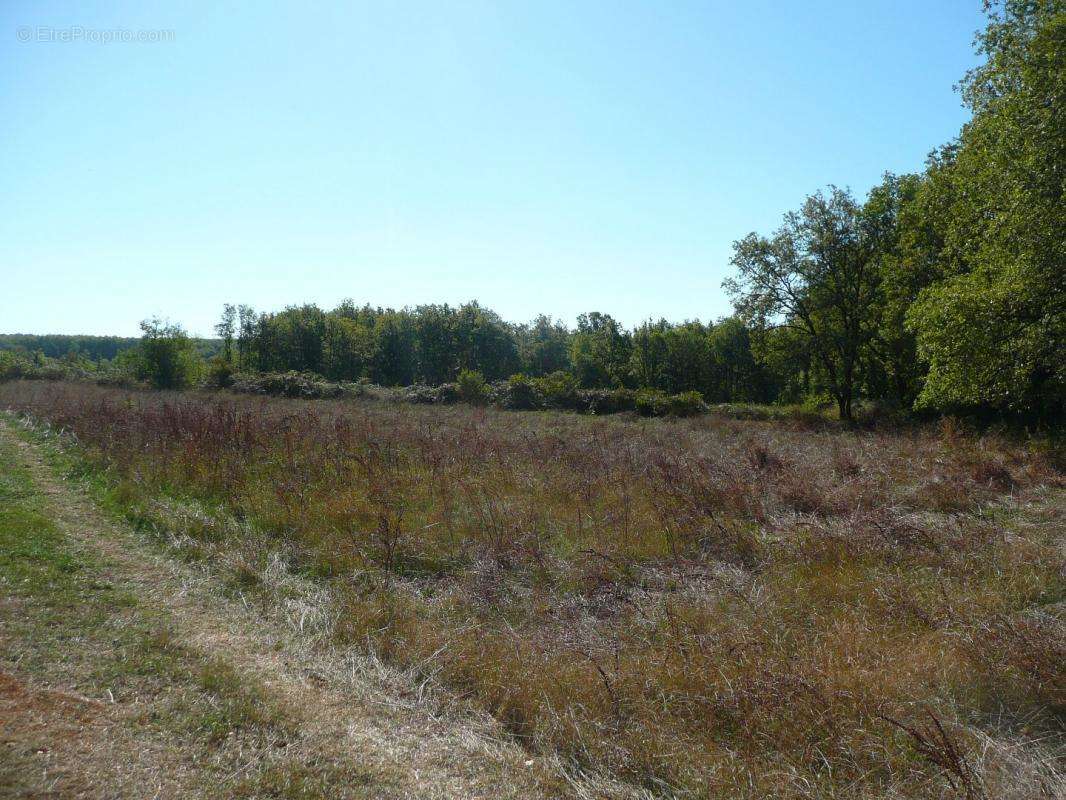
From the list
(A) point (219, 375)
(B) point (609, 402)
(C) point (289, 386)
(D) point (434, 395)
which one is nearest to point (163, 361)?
(A) point (219, 375)

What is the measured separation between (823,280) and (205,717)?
29683 millimetres

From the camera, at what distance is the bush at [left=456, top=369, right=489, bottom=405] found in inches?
1257

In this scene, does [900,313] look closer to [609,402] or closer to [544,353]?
[609,402]

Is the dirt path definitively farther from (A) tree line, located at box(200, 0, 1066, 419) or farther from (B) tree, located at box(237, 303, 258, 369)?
(B) tree, located at box(237, 303, 258, 369)

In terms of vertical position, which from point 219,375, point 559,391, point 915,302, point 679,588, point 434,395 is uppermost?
point 915,302

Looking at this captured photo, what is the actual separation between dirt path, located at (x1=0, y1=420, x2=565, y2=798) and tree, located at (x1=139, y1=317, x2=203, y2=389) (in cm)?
4074

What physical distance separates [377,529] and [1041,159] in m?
15.6

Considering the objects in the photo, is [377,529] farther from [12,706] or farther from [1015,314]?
[1015,314]

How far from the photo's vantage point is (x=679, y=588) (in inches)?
251

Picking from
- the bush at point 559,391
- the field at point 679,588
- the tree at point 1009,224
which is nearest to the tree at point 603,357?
the bush at point 559,391

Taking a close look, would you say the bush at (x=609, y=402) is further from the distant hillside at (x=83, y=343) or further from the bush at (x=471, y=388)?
the distant hillside at (x=83, y=343)

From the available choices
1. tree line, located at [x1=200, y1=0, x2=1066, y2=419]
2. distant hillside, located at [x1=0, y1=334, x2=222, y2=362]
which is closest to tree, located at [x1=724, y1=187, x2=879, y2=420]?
tree line, located at [x1=200, y1=0, x2=1066, y2=419]

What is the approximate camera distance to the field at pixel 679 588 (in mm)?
3791

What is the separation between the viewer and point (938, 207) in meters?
20.3
